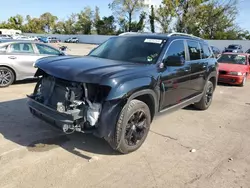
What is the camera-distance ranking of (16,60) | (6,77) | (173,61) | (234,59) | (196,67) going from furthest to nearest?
1. (234,59)
2. (16,60)
3. (6,77)
4. (196,67)
5. (173,61)

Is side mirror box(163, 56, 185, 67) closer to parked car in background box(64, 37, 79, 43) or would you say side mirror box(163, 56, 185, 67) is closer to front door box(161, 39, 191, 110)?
front door box(161, 39, 191, 110)

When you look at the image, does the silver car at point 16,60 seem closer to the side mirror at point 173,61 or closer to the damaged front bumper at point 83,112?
the damaged front bumper at point 83,112

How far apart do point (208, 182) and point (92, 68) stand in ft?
7.33

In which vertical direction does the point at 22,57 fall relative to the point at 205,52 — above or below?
below

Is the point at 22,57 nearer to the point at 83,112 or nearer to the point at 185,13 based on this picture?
the point at 83,112

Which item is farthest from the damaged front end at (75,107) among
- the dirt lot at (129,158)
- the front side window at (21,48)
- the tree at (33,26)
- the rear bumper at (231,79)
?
the tree at (33,26)

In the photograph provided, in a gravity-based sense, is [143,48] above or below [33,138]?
above

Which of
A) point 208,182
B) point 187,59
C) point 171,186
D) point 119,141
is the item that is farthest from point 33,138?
point 187,59

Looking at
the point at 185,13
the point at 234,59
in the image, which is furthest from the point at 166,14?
the point at 234,59

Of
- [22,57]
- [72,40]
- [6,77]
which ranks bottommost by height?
[6,77]

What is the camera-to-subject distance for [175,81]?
459 centimetres

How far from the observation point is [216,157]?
3.97m

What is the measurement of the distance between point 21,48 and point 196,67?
607 centimetres

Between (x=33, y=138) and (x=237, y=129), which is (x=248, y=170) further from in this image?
(x=33, y=138)
